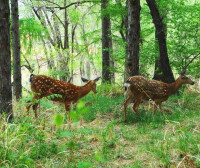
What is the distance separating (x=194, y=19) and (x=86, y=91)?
16.2ft

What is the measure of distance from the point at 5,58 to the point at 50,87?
1.82 meters

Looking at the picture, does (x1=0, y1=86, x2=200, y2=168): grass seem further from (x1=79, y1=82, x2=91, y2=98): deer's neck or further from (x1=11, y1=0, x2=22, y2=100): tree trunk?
(x1=11, y1=0, x2=22, y2=100): tree trunk

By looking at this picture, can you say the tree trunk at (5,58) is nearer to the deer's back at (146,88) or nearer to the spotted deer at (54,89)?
the spotted deer at (54,89)

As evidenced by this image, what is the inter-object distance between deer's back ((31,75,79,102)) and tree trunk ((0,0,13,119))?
4.36ft

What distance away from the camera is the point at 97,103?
893 cm

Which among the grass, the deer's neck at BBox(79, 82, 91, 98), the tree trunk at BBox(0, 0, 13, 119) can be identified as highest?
the tree trunk at BBox(0, 0, 13, 119)

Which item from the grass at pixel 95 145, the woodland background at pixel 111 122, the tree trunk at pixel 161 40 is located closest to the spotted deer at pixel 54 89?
the woodland background at pixel 111 122

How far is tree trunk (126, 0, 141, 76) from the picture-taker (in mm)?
8141

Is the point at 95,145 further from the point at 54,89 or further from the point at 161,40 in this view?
the point at 161,40

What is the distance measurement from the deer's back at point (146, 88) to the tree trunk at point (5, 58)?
9.79 feet

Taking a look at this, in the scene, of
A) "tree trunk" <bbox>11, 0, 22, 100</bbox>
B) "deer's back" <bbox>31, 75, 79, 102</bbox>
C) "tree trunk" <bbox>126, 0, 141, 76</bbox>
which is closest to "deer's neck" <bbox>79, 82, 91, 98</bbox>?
"deer's back" <bbox>31, 75, 79, 102</bbox>

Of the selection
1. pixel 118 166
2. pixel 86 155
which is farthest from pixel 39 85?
pixel 118 166

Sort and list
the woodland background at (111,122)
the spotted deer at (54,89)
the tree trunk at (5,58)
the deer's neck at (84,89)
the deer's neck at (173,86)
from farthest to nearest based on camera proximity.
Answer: the deer's neck at (84,89)
the deer's neck at (173,86)
the spotted deer at (54,89)
the tree trunk at (5,58)
the woodland background at (111,122)

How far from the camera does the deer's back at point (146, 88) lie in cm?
721
